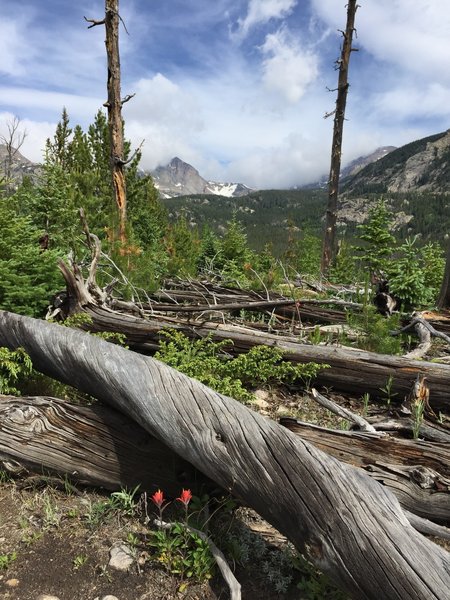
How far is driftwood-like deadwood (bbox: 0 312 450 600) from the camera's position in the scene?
1.78 metres

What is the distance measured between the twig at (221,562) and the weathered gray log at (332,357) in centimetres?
238

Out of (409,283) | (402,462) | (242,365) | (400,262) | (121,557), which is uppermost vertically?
(400,262)

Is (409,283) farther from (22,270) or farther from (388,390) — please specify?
(22,270)

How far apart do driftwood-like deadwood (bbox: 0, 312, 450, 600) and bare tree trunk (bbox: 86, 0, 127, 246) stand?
8.48m

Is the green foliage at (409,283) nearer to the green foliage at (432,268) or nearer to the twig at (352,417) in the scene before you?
the green foliage at (432,268)

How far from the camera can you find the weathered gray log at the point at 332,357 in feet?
13.0

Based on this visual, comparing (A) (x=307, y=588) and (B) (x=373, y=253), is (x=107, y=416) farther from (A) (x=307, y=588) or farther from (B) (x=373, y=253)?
(B) (x=373, y=253)

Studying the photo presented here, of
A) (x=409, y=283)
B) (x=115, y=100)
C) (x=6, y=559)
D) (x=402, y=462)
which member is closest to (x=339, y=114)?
(x=115, y=100)

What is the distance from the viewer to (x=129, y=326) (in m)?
4.82

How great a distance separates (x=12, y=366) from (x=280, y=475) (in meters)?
2.32

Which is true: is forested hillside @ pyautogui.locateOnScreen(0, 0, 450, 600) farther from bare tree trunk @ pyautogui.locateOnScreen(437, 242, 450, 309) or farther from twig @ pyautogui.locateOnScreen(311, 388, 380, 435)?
bare tree trunk @ pyautogui.locateOnScreen(437, 242, 450, 309)

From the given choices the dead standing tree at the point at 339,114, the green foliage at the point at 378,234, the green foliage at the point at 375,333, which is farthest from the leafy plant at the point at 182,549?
the dead standing tree at the point at 339,114

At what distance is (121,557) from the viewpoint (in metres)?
2.29

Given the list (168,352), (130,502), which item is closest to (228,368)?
(168,352)
